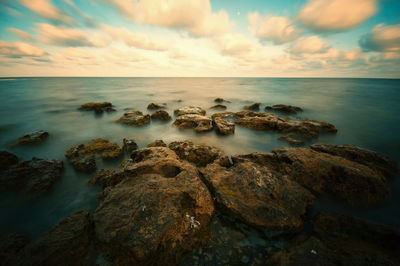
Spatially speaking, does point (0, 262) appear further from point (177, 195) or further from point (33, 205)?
point (177, 195)

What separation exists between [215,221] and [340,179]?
12.5 feet

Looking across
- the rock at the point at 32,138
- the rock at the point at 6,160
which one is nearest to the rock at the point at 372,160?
the rock at the point at 6,160

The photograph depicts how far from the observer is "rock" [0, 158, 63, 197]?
14.5 ft

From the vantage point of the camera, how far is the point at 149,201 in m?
3.01

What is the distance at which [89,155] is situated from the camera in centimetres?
619

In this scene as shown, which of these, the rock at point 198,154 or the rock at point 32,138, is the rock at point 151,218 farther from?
the rock at point 32,138

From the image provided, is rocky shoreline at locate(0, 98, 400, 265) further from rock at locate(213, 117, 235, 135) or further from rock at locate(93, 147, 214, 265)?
rock at locate(213, 117, 235, 135)

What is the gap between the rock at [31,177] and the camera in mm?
4414

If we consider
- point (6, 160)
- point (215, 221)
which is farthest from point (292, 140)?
point (6, 160)

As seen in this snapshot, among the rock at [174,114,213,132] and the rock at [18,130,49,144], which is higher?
the rock at [174,114,213,132]

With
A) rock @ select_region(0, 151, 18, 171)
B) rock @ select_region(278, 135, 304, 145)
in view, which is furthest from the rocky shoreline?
rock @ select_region(278, 135, 304, 145)

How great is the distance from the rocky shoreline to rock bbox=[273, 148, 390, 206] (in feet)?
0.08

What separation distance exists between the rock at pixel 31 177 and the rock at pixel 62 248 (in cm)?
263

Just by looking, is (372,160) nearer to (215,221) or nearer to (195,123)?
(215,221)
